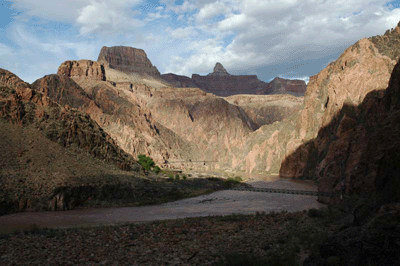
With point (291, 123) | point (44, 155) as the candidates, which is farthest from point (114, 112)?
point (44, 155)

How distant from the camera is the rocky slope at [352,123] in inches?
812

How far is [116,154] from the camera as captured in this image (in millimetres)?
65438

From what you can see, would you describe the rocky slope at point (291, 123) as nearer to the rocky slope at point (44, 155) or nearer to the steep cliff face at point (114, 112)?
the steep cliff face at point (114, 112)

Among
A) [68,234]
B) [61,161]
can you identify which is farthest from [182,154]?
[68,234]

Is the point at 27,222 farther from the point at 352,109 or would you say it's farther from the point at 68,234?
the point at 352,109

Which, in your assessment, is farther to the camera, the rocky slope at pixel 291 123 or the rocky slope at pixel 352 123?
the rocky slope at pixel 291 123

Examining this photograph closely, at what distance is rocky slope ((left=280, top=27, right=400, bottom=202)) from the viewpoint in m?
20.6

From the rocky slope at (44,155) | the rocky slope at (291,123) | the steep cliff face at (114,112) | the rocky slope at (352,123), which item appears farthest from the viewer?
the steep cliff face at (114,112)

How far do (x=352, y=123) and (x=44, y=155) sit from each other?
52.5m

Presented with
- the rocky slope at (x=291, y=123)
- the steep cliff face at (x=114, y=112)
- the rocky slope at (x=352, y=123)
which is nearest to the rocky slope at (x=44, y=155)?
the rocky slope at (x=352, y=123)

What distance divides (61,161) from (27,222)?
15249 mm

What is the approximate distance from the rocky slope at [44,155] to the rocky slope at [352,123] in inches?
1229

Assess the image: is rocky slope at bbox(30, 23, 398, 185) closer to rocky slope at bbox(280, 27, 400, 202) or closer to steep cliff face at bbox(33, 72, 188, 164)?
rocky slope at bbox(280, 27, 400, 202)

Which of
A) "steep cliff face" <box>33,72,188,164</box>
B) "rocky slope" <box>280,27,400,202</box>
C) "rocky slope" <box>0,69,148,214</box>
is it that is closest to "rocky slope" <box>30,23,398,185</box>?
"rocky slope" <box>280,27,400,202</box>
